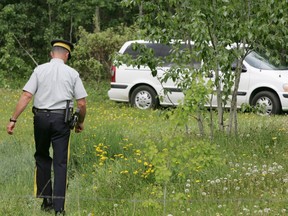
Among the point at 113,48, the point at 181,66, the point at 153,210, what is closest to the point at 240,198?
the point at 153,210

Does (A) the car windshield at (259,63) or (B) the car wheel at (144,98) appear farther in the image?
(B) the car wheel at (144,98)

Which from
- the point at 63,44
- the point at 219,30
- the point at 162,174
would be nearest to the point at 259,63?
the point at 219,30

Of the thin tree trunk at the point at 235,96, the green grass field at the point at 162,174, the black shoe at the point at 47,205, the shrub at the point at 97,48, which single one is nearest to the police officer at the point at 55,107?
the black shoe at the point at 47,205

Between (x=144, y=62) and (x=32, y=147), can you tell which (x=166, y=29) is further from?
(x=32, y=147)

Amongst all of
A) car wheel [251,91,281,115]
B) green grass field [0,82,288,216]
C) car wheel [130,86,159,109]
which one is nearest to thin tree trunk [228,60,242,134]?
green grass field [0,82,288,216]

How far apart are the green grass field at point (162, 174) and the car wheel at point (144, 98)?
265 inches

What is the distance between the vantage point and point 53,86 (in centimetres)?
794

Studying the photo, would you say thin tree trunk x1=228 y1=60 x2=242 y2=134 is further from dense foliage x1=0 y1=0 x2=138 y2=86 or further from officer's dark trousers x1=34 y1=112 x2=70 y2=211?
dense foliage x1=0 y1=0 x2=138 y2=86

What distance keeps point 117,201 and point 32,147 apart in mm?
3642

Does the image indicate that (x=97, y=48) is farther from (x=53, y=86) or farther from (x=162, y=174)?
(x=162, y=174)

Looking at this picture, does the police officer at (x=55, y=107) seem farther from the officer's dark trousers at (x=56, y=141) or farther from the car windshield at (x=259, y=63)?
the car windshield at (x=259, y=63)

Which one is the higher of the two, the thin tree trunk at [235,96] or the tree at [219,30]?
the tree at [219,30]

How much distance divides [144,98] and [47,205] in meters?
11.7

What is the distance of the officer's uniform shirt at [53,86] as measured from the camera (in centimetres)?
793
